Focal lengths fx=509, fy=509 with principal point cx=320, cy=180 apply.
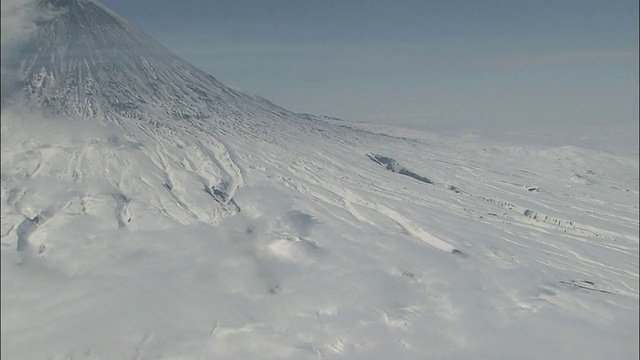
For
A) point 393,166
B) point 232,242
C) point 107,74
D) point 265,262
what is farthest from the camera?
point 393,166

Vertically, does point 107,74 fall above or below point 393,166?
above

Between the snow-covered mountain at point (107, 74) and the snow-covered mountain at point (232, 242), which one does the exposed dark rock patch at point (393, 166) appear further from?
the snow-covered mountain at point (107, 74)

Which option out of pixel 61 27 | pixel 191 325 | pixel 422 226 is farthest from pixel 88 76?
pixel 422 226

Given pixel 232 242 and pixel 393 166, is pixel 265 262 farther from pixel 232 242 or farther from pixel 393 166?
pixel 393 166

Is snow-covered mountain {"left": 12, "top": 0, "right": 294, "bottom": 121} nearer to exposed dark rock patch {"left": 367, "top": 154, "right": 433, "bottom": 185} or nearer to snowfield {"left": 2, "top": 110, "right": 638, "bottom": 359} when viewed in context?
snowfield {"left": 2, "top": 110, "right": 638, "bottom": 359}

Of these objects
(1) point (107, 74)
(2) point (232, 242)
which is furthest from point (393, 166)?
(1) point (107, 74)

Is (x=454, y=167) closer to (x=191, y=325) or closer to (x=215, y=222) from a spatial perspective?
(x=215, y=222)

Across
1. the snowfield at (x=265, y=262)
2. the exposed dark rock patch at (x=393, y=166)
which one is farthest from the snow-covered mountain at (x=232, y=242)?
the exposed dark rock patch at (x=393, y=166)

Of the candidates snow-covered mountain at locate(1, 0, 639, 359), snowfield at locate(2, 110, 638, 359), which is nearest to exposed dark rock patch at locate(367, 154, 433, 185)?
snow-covered mountain at locate(1, 0, 639, 359)
